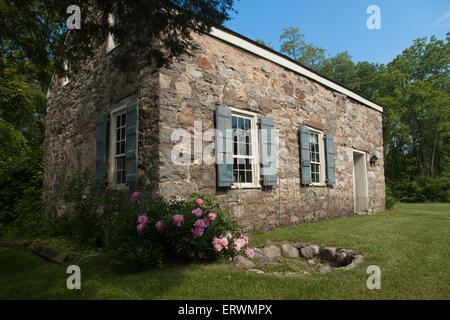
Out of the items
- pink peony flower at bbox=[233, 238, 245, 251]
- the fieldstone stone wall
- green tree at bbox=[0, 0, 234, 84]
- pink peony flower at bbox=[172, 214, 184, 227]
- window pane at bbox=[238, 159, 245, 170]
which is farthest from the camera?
window pane at bbox=[238, 159, 245, 170]

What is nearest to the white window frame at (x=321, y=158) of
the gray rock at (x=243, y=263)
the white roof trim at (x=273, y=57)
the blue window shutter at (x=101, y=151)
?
the white roof trim at (x=273, y=57)

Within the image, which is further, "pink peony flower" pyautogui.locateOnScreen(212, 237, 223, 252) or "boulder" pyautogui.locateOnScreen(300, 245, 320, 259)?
"boulder" pyautogui.locateOnScreen(300, 245, 320, 259)

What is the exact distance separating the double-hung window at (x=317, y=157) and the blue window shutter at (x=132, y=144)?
487 centimetres

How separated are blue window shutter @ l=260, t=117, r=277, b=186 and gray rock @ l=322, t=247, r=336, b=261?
196 centimetres

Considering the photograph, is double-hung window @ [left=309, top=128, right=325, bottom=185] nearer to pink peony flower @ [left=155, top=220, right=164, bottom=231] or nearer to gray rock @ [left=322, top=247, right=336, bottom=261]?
gray rock @ [left=322, top=247, right=336, bottom=261]

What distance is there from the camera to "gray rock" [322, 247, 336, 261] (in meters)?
4.48

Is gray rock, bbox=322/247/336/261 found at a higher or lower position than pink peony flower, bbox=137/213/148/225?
lower

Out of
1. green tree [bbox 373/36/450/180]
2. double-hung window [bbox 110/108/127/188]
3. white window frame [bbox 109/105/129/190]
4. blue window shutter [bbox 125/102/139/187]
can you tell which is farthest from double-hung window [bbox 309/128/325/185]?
green tree [bbox 373/36/450/180]

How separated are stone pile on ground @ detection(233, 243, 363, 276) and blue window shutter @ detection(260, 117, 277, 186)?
5.39 feet

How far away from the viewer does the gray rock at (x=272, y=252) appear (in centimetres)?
467

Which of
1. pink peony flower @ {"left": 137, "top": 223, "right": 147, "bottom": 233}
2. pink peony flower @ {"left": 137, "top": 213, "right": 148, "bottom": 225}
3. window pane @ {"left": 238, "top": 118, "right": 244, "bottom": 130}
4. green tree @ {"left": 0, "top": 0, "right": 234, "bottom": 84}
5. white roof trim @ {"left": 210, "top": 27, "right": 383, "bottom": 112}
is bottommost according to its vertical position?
pink peony flower @ {"left": 137, "top": 223, "right": 147, "bottom": 233}

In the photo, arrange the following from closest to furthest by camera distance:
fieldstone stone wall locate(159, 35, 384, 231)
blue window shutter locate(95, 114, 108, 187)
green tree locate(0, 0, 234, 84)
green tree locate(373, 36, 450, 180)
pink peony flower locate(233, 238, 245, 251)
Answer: green tree locate(0, 0, 234, 84) → pink peony flower locate(233, 238, 245, 251) → fieldstone stone wall locate(159, 35, 384, 231) → blue window shutter locate(95, 114, 108, 187) → green tree locate(373, 36, 450, 180)
